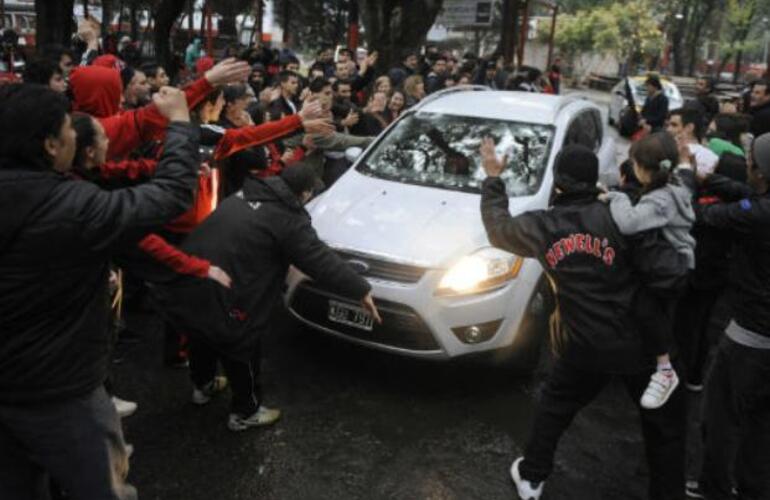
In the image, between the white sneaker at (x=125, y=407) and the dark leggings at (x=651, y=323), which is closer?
the dark leggings at (x=651, y=323)

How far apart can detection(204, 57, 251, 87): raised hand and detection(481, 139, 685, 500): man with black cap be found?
110 centimetres

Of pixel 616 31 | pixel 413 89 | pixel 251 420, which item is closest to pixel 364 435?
pixel 251 420

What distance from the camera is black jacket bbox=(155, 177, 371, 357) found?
3518mm

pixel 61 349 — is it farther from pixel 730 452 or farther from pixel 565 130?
pixel 565 130

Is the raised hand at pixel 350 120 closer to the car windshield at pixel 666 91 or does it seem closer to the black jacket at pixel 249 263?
the black jacket at pixel 249 263

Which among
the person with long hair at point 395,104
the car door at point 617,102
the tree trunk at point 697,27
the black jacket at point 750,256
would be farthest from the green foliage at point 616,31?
the black jacket at point 750,256

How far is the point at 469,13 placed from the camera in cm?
2481

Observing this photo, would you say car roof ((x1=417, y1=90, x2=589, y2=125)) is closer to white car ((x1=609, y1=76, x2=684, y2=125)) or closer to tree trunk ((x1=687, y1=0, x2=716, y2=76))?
white car ((x1=609, y1=76, x2=684, y2=125))

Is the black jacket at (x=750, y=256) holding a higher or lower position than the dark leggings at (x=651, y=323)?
higher

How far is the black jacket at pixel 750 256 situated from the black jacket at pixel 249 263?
5.85ft

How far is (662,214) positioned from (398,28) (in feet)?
38.0

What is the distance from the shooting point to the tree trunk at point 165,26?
13.8m

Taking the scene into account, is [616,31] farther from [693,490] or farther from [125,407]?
[125,407]

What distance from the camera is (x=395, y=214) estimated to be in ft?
15.5
